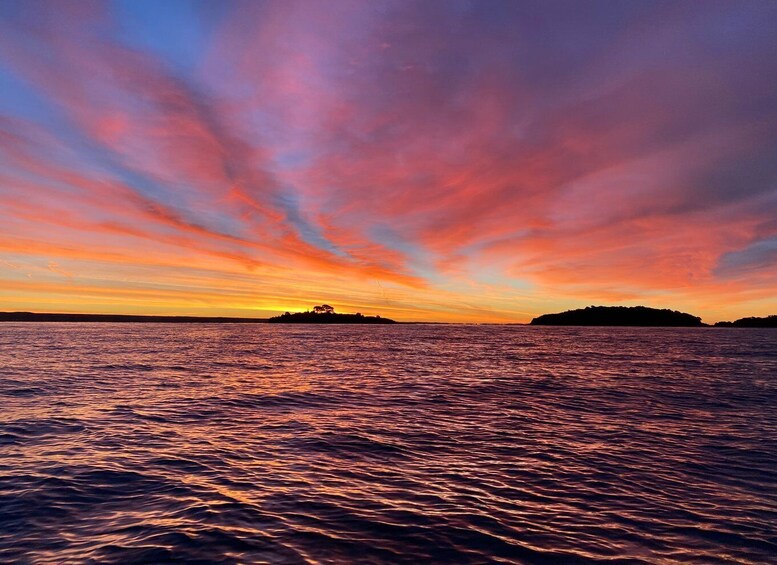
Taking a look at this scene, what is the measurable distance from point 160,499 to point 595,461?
14.6 metres

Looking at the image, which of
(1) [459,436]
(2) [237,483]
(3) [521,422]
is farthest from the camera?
(3) [521,422]

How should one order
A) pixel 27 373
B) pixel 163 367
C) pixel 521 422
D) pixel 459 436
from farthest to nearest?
pixel 163 367, pixel 27 373, pixel 521 422, pixel 459 436

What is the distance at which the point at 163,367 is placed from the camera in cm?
4894

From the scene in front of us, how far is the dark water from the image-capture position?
33.6 feet

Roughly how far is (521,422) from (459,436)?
506 cm

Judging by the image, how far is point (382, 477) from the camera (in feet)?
48.3

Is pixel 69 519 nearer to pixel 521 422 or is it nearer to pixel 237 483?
pixel 237 483

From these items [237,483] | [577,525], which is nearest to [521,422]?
[577,525]

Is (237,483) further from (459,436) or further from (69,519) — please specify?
(459,436)

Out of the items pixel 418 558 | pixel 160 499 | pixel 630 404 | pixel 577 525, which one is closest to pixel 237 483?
pixel 160 499

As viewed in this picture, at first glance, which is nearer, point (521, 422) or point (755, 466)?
point (755, 466)

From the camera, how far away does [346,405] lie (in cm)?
2784

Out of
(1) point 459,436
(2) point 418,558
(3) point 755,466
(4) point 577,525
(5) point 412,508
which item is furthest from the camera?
(1) point 459,436

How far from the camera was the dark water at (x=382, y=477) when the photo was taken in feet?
33.6
